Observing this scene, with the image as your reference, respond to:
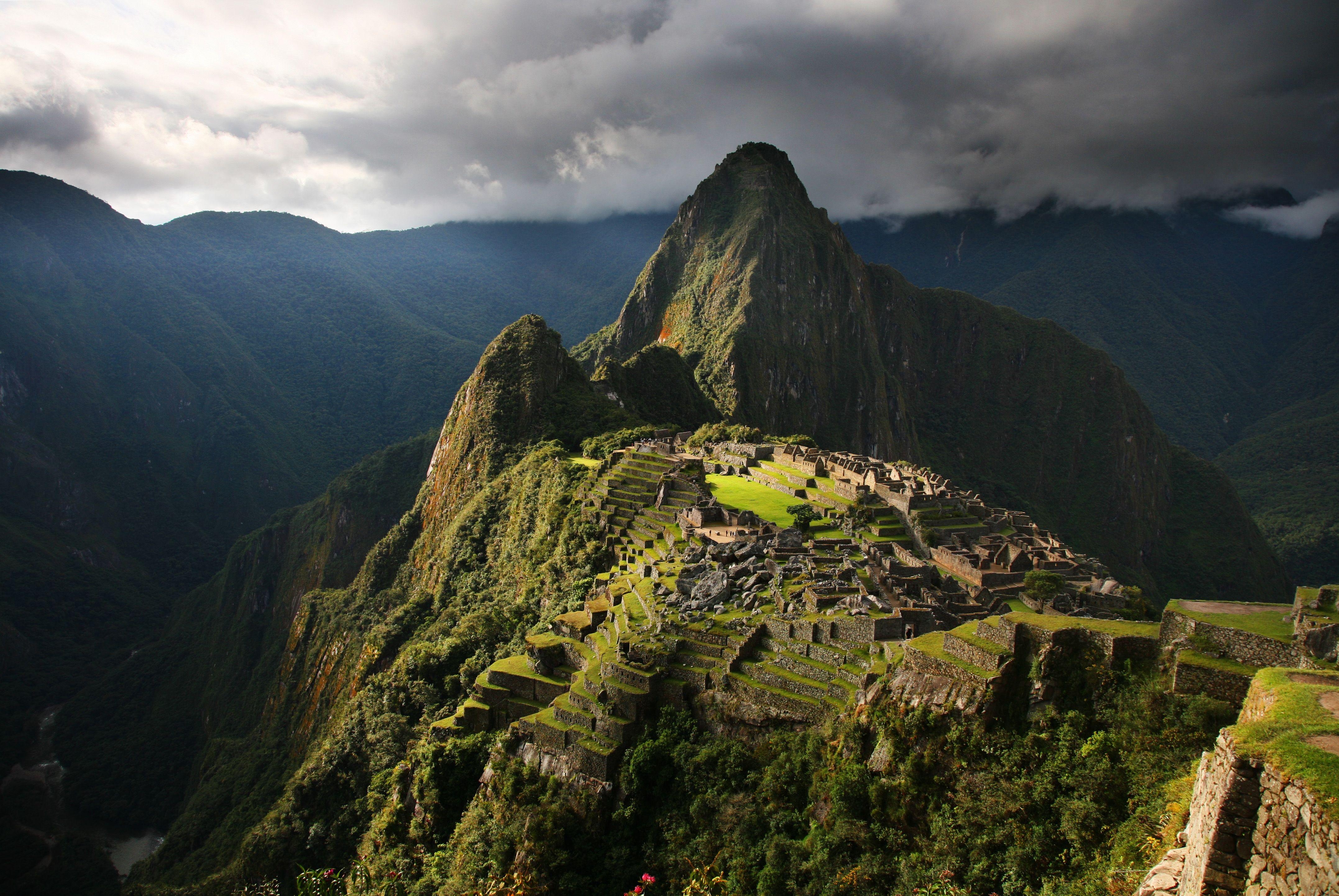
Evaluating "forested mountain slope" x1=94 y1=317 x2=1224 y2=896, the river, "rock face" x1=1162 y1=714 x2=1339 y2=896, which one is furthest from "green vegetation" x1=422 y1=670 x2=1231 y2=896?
the river

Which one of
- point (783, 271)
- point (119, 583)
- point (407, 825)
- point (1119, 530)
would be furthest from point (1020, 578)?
point (1119, 530)

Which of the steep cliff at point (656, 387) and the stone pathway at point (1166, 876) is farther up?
the steep cliff at point (656, 387)

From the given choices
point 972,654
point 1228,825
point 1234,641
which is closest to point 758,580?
point 972,654

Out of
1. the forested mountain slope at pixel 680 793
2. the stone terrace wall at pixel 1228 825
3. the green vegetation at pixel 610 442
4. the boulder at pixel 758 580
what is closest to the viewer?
the stone terrace wall at pixel 1228 825

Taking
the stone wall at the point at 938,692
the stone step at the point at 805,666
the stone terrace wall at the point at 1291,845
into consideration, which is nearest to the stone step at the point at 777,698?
the stone step at the point at 805,666

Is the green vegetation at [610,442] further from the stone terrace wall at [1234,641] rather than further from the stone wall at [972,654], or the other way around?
the stone terrace wall at [1234,641]

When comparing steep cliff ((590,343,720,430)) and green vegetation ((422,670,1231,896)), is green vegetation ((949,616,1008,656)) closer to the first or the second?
green vegetation ((422,670,1231,896))
